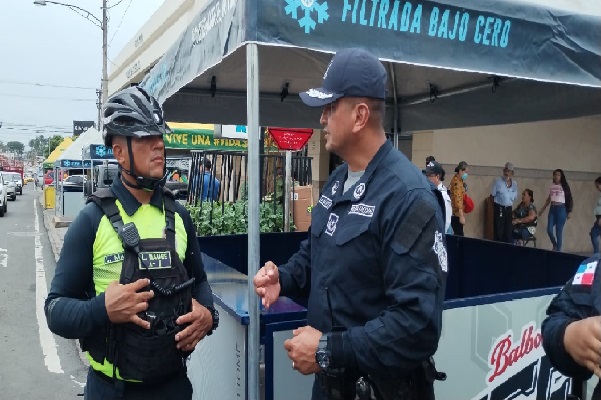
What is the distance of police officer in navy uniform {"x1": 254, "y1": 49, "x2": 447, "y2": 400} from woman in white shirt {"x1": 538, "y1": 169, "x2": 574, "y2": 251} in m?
10.5

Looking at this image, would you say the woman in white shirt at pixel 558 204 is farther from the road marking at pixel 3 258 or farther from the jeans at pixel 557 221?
the road marking at pixel 3 258

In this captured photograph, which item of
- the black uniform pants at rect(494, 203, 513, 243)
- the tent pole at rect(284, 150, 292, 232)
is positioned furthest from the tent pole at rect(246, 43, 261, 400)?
the black uniform pants at rect(494, 203, 513, 243)

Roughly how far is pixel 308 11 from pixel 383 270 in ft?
4.51

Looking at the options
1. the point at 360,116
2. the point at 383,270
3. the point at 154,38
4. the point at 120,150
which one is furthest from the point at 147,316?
the point at 154,38

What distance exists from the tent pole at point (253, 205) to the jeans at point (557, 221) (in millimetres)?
10291

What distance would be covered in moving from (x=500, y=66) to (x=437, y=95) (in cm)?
274

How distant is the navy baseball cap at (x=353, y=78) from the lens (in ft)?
5.87

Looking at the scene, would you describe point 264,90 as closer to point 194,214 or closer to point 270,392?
point 194,214

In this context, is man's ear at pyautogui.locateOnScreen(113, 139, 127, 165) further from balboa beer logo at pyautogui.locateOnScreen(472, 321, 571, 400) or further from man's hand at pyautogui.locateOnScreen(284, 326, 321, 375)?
balboa beer logo at pyautogui.locateOnScreen(472, 321, 571, 400)

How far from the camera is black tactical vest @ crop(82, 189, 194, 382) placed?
1.87 metres

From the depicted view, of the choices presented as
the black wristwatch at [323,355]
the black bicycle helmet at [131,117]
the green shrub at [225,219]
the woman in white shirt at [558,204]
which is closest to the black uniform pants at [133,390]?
the black wristwatch at [323,355]

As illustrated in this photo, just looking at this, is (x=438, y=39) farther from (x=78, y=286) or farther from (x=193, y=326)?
(x=78, y=286)

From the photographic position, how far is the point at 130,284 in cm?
181

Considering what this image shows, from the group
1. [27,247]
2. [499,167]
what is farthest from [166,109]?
[27,247]
